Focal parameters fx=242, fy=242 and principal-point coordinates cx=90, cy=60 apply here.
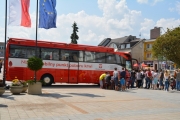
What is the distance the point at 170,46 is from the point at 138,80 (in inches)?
753

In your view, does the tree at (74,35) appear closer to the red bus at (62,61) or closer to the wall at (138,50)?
the wall at (138,50)

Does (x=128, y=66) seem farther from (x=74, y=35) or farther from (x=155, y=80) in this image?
(x=74, y=35)

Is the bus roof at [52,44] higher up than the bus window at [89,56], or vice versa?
the bus roof at [52,44]

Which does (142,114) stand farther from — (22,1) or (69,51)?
(69,51)

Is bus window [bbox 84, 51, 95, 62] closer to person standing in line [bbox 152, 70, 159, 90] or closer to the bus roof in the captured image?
the bus roof

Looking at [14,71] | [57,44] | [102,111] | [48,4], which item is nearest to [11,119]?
[102,111]

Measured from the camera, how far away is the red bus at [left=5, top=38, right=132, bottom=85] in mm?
19078

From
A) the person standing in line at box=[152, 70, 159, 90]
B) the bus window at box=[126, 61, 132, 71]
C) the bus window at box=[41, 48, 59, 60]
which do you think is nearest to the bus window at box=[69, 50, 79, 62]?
the bus window at box=[41, 48, 59, 60]

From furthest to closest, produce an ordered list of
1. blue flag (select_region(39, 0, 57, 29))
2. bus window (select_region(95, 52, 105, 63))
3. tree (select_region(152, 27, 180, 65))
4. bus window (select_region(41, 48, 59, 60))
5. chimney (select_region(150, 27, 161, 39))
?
chimney (select_region(150, 27, 161, 39)) → tree (select_region(152, 27, 180, 65)) → bus window (select_region(95, 52, 105, 63)) → bus window (select_region(41, 48, 59, 60)) → blue flag (select_region(39, 0, 57, 29))

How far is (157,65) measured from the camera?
66.6 m

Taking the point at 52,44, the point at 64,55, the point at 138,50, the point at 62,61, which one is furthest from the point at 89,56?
the point at 138,50

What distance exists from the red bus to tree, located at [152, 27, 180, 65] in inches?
712

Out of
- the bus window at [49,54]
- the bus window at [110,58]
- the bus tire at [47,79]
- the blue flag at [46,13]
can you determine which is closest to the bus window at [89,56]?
the bus window at [110,58]

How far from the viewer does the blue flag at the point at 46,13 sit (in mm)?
15719
